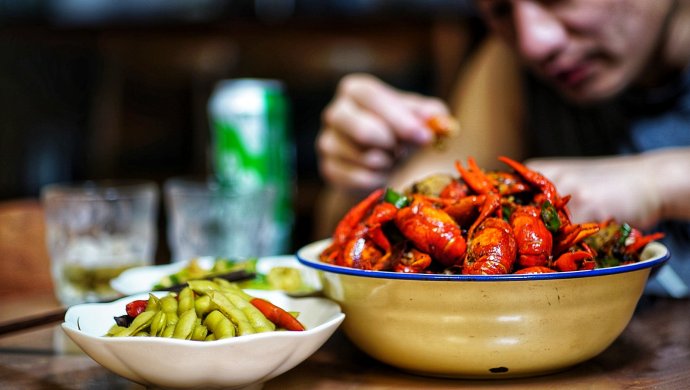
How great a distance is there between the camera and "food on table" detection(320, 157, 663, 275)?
0.75m

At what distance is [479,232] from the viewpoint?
766mm

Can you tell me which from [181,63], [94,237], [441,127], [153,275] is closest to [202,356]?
[153,275]

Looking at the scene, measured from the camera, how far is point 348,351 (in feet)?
2.96

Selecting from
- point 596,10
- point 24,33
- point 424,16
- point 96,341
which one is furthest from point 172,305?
point 24,33

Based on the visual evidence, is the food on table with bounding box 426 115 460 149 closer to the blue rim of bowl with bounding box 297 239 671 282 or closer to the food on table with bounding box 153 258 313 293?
the food on table with bounding box 153 258 313 293

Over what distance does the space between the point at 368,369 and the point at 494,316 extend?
0.17 meters

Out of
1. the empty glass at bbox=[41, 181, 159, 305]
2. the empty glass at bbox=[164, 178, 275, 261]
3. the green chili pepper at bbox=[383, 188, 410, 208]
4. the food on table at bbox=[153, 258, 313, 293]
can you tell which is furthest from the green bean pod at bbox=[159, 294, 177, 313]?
the empty glass at bbox=[164, 178, 275, 261]

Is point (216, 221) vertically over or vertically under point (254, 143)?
under

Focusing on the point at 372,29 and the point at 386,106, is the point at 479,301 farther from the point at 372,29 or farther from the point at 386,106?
Result: the point at 372,29

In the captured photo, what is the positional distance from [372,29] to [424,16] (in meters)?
0.26

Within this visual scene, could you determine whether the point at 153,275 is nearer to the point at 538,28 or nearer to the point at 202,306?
the point at 202,306

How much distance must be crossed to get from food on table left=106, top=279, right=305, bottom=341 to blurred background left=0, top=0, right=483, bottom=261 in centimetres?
238

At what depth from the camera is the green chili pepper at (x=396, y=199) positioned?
2.74ft

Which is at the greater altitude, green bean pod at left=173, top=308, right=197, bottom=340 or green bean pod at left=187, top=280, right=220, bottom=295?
green bean pod at left=187, top=280, right=220, bottom=295
